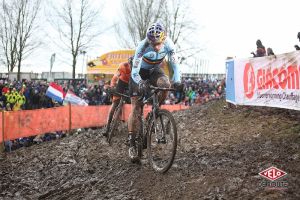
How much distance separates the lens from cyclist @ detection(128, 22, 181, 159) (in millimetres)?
6035

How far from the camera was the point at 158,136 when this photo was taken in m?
5.93

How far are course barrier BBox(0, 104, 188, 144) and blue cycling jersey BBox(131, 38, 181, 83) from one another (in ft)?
16.6

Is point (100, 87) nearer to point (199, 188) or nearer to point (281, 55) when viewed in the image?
point (281, 55)

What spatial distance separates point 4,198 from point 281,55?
682 centimetres

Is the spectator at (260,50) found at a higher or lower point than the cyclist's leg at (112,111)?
higher

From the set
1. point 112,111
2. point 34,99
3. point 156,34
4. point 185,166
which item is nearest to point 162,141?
point 185,166

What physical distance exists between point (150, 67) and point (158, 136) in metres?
1.18

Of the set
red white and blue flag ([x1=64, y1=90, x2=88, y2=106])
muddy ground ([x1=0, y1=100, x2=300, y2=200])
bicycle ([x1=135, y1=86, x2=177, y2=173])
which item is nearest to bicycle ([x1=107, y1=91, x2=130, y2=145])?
muddy ground ([x1=0, y1=100, x2=300, y2=200])

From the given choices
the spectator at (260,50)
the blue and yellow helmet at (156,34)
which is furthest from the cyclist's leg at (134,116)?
the spectator at (260,50)

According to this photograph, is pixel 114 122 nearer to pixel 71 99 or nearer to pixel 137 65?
pixel 137 65

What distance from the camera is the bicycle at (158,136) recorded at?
18.7ft

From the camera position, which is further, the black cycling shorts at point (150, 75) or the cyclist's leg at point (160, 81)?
the black cycling shorts at point (150, 75)

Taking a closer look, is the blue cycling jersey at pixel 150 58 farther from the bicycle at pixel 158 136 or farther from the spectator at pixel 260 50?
the spectator at pixel 260 50

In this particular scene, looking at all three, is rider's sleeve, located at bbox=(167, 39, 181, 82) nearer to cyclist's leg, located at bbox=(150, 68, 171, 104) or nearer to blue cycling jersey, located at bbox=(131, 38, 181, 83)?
blue cycling jersey, located at bbox=(131, 38, 181, 83)
